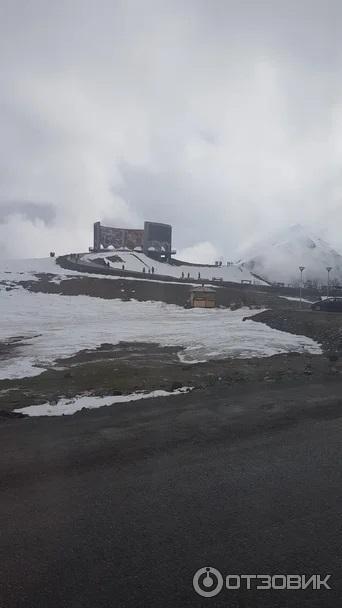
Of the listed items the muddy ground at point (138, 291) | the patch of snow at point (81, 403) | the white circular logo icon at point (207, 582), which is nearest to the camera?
the white circular logo icon at point (207, 582)

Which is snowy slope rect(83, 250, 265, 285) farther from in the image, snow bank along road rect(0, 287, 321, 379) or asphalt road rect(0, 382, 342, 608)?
asphalt road rect(0, 382, 342, 608)

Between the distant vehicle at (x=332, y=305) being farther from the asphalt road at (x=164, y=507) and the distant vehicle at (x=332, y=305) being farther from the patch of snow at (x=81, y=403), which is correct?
the asphalt road at (x=164, y=507)

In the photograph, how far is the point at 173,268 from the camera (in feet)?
258

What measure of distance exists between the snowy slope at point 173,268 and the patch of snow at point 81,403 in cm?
6185

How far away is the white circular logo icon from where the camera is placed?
3.23 metres

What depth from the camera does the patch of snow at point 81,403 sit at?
823 centimetres

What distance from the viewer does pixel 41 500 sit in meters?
4.56

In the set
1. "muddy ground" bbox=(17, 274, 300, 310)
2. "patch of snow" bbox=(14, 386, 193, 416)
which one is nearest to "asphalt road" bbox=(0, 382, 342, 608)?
"patch of snow" bbox=(14, 386, 193, 416)

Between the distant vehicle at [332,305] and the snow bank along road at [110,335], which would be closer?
the snow bank along road at [110,335]

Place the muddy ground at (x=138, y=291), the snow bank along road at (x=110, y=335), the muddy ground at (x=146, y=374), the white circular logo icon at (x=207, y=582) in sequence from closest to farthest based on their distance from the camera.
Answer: the white circular logo icon at (x=207, y=582)
the muddy ground at (x=146, y=374)
the snow bank along road at (x=110, y=335)
the muddy ground at (x=138, y=291)

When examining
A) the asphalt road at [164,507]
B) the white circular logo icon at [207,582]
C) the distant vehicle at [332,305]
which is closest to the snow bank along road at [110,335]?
the asphalt road at [164,507]

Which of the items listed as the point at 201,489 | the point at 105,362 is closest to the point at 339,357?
the point at 105,362

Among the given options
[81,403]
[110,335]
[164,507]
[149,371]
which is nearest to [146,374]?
[149,371]

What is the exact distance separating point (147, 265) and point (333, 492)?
7252cm
